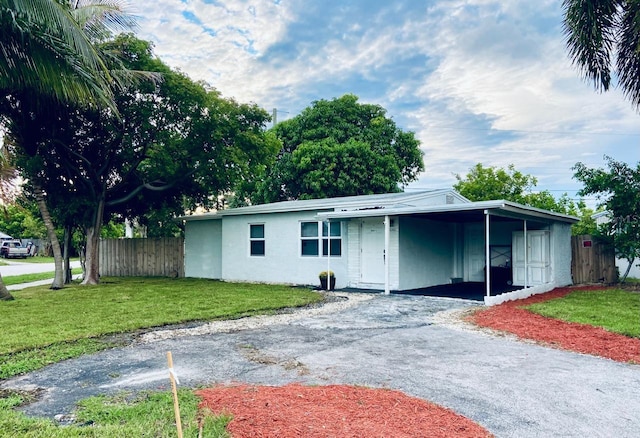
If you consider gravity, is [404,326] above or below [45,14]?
below

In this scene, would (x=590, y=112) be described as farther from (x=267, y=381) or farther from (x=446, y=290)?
(x=267, y=381)

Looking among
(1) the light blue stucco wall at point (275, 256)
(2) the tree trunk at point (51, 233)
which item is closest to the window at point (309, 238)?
(1) the light blue stucco wall at point (275, 256)

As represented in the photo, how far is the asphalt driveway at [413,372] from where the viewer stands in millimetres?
3885

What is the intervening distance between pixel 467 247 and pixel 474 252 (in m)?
0.30

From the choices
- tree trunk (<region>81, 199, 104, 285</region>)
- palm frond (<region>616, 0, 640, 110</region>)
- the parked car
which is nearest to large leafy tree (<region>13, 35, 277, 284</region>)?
tree trunk (<region>81, 199, 104, 285</region>)

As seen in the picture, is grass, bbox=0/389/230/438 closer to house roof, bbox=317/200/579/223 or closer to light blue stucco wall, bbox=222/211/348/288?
house roof, bbox=317/200/579/223

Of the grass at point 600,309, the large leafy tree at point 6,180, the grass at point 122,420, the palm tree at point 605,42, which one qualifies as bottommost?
the grass at point 600,309

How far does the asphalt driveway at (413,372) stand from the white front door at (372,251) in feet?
19.5

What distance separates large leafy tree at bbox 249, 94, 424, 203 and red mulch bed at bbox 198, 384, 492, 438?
62.9ft

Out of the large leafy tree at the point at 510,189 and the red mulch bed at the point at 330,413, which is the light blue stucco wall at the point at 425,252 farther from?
the large leafy tree at the point at 510,189

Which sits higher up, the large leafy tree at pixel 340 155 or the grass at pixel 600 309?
the large leafy tree at pixel 340 155

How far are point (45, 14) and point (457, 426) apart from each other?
8804 mm

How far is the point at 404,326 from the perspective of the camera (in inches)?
313

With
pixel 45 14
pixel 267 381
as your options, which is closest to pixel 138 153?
pixel 45 14
